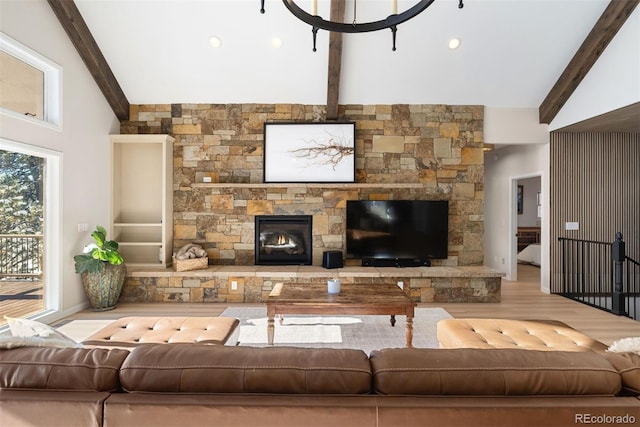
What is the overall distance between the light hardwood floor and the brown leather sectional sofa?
3.36 m

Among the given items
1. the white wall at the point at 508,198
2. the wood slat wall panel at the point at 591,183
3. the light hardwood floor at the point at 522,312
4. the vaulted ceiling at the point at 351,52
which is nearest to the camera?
the light hardwood floor at the point at 522,312

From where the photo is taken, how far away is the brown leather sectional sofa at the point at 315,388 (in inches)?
43.8

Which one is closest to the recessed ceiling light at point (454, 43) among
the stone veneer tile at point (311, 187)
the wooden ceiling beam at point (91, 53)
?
the stone veneer tile at point (311, 187)

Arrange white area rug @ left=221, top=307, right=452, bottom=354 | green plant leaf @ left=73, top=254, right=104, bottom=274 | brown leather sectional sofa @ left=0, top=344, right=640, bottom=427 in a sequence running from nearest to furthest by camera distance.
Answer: brown leather sectional sofa @ left=0, top=344, right=640, bottom=427 < white area rug @ left=221, top=307, right=452, bottom=354 < green plant leaf @ left=73, top=254, right=104, bottom=274

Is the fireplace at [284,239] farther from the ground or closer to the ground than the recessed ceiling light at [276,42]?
closer to the ground

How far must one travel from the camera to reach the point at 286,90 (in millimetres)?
5270

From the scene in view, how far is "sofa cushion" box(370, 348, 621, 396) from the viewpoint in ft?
3.85

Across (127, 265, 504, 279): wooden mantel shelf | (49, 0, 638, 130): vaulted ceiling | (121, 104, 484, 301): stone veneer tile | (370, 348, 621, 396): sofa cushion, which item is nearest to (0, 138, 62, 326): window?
(127, 265, 504, 279): wooden mantel shelf

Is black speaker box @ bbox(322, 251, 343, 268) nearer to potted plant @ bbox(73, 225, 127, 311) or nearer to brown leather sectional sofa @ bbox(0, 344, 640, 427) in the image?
potted plant @ bbox(73, 225, 127, 311)

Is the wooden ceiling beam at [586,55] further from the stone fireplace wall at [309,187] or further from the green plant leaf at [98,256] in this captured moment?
the green plant leaf at [98,256]

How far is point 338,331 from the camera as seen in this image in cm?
385

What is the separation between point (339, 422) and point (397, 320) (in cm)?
337

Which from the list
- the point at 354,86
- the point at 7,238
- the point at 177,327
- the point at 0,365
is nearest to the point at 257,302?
the point at 177,327

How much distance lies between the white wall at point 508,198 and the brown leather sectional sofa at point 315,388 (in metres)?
5.30
